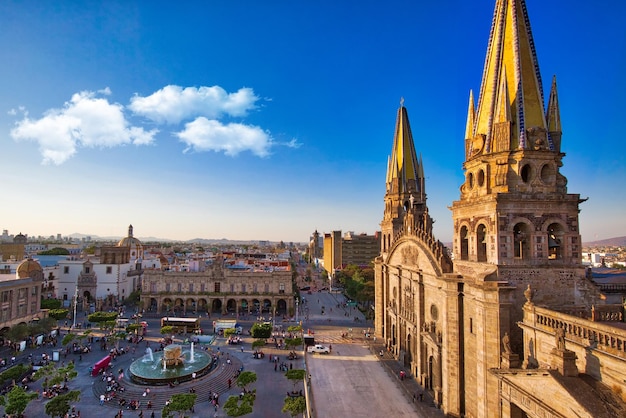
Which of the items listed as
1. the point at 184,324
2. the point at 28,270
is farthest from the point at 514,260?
the point at 28,270

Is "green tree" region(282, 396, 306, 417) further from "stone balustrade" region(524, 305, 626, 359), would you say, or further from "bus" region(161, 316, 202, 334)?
"bus" region(161, 316, 202, 334)

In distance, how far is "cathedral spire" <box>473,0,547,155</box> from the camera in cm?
2242

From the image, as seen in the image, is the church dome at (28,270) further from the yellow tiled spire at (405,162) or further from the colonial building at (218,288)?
the yellow tiled spire at (405,162)

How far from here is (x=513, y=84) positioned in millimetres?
22875

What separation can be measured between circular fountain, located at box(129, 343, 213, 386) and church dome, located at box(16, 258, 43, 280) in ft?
89.1

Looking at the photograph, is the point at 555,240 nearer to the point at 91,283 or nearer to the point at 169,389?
the point at 169,389

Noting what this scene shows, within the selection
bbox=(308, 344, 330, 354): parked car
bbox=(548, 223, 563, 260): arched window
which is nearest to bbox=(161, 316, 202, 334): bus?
bbox=(308, 344, 330, 354): parked car

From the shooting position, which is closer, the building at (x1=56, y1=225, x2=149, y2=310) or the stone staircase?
the stone staircase

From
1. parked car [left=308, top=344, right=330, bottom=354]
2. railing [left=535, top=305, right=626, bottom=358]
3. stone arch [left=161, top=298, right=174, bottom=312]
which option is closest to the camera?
railing [left=535, top=305, right=626, bottom=358]

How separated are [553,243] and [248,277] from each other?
2134 inches

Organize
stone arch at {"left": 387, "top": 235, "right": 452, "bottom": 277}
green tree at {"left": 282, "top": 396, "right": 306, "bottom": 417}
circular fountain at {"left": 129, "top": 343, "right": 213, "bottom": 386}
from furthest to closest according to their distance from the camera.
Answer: circular fountain at {"left": 129, "top": 343, "right": 213, "bottom": 386} < stone arch at {"left": 387, "top": 235, "right": 452, "bottom": 277} < green tree at {"left": 282, "top": 396, "right": 306, "bottom": 417}

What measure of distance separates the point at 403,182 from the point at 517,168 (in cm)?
2629

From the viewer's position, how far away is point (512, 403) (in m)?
16.0

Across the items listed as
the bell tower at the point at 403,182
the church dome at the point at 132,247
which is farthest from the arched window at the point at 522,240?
the church dome at the point at 132,247
